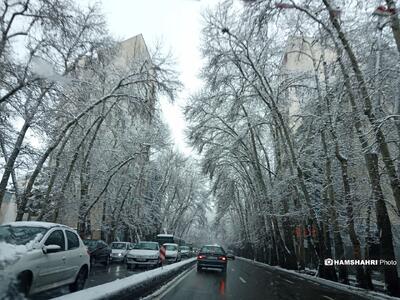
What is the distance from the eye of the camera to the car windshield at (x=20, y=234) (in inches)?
310

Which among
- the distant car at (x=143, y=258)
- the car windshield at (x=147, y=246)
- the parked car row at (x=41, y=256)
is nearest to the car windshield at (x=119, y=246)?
the car windshield at (x=147, y=246)

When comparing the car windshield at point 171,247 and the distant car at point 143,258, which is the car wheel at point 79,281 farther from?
the car windshield at point 171,247

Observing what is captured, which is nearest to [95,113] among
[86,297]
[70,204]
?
[70,204]

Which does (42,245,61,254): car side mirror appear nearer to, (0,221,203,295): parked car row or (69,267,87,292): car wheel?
(0,221,203,295): parked car row

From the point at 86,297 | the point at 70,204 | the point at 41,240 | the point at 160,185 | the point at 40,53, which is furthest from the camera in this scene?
the point at 160,185

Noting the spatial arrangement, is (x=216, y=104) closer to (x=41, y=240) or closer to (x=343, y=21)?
(x=343, y=21)

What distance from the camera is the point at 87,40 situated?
18.8 m

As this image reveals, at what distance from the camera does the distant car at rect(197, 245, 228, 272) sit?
22.7 meters

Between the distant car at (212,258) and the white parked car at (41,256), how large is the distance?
44.2ft

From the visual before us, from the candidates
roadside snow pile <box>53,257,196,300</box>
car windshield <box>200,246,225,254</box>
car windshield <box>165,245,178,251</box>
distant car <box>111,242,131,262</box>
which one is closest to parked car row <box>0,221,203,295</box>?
roadside snow pile <box>53,257,196,300</box>

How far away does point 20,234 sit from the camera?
8.23m

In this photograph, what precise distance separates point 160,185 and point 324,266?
33690 mm

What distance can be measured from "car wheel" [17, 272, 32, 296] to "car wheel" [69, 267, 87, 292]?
242cm

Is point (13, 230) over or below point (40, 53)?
below
